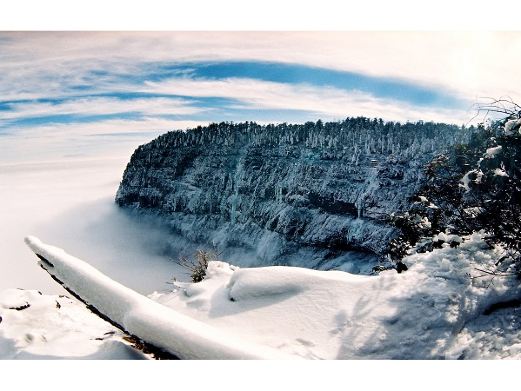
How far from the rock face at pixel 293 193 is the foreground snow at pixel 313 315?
10.4 m

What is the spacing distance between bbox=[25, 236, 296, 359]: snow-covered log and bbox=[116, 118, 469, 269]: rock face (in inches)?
424

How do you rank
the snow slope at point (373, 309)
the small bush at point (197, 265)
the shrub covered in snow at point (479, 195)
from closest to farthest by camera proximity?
the snow slope at point (373, 309)
the shrub covered in snow at point (479, 195)
the small bush at point (197, 265)

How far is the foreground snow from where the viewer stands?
101 inches

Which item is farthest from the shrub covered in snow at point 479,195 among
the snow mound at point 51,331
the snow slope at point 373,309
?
the snow mound at point 51,331

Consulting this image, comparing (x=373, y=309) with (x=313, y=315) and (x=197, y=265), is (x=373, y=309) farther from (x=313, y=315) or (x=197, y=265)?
(x=197, y=265)

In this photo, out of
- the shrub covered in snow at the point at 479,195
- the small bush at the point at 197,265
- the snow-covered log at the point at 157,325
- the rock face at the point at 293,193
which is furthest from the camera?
the rock face at the point at 293,193

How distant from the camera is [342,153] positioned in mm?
16812

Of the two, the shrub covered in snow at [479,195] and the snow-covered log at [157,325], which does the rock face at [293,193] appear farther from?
the snow-covered log at [157,325]

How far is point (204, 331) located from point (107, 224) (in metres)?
3.59

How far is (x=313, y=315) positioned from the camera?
2.91 metres

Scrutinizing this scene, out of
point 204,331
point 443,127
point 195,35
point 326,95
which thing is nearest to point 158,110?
point 195,35

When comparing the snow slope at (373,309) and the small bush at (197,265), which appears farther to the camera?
the small bush at (197,265)

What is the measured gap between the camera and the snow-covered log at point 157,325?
251 cm

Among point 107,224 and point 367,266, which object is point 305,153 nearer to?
point 367,266
